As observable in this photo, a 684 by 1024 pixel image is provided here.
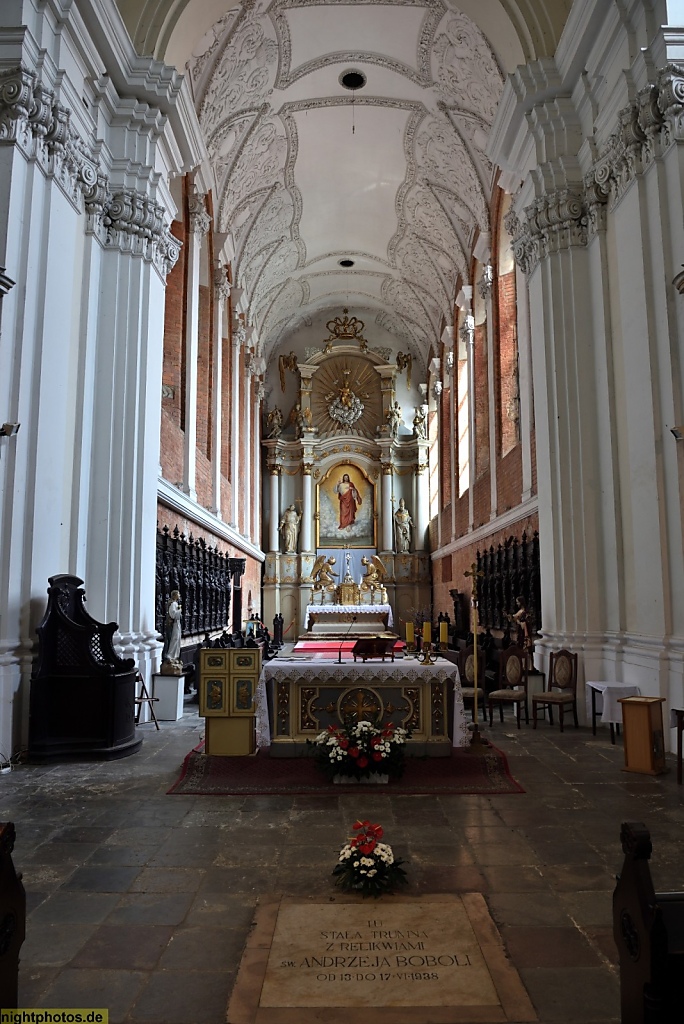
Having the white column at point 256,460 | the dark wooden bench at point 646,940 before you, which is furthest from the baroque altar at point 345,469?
the dark wooden bench at point 646,940

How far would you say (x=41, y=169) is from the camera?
23.1 feet

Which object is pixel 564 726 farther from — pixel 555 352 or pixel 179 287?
pixel 179 287

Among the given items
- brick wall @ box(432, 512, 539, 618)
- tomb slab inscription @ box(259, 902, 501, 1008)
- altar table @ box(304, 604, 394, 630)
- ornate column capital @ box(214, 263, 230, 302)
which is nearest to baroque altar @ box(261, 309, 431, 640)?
brick wall @ box(432, 512, 539, 618)

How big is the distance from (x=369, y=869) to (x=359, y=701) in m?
2.91

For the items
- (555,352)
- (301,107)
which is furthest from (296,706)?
(301,107)

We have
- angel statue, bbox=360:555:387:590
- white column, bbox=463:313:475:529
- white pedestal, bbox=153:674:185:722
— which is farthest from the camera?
angel statue, bbox=360:555:387:590

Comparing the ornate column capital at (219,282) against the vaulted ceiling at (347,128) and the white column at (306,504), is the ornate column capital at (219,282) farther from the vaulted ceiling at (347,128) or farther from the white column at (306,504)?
the white column at (306,504)

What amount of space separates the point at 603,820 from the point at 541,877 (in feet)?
3.70

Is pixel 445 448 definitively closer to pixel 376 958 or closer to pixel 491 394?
pixel 491 394

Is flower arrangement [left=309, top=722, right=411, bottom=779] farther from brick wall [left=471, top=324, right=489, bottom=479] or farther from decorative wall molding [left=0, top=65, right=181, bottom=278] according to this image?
brick wall [left=471, top=324, right=489, bottom=479]

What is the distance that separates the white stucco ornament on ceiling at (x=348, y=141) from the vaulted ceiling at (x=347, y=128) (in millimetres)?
32

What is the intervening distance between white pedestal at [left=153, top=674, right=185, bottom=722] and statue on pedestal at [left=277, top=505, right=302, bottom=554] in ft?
49.9

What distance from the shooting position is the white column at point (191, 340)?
12453mm

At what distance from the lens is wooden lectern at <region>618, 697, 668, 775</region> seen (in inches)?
227
